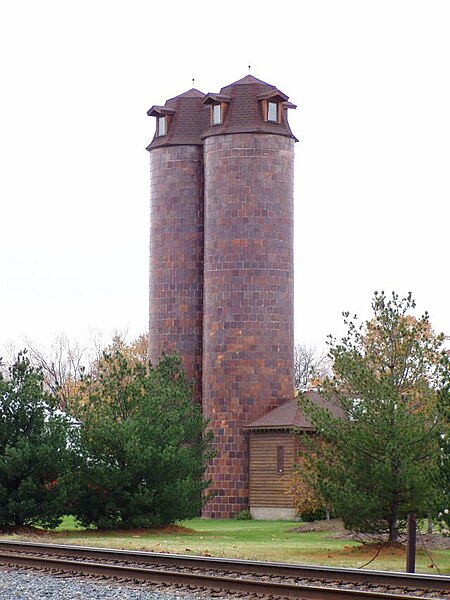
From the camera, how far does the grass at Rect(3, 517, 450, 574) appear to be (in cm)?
2397

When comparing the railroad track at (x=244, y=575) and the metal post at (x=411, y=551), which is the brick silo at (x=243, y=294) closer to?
the railroad track at (x=244, y=575)

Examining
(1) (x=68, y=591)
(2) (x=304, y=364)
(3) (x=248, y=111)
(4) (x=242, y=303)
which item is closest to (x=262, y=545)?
(1) (x=68, y=591)

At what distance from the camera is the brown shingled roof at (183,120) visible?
173 ft

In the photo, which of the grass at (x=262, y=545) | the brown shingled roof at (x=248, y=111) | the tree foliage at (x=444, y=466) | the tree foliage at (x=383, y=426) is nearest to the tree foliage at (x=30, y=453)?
the grass at (x=262, y=545)

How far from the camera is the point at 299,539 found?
3397 centimetres

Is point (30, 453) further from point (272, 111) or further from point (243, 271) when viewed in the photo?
point (272, 111)

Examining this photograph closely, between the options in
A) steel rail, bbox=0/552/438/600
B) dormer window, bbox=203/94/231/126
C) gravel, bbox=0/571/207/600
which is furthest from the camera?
dormer window, bbox=203/94/231/126

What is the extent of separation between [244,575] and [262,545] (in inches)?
425

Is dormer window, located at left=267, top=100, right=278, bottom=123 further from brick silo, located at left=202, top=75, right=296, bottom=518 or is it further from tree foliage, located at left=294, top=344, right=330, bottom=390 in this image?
tree foliage, located at left=294, top=344, right=330, bottom=390

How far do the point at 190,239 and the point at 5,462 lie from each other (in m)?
21.8

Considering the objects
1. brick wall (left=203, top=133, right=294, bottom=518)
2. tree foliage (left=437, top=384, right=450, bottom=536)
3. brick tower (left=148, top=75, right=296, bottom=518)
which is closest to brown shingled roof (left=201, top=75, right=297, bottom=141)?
brick tower (left=148, top=75, right=296, bottom=518)

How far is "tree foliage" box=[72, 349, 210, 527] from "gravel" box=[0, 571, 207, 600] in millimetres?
14504

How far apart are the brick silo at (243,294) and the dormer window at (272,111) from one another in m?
0.32

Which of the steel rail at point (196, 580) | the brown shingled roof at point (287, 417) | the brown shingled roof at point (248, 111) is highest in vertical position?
the brown shingled roof at point (248, 111)
